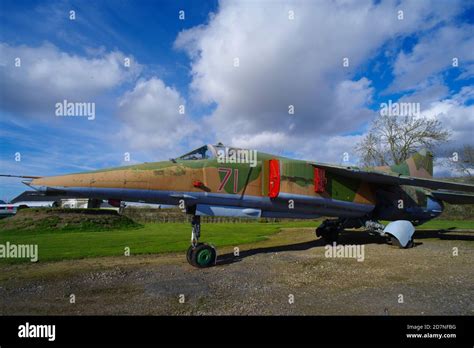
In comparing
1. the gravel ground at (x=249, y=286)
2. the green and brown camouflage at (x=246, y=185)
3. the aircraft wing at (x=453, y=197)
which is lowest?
the gravel ground at (x=249, y=286)

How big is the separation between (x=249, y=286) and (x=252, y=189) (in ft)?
13.8

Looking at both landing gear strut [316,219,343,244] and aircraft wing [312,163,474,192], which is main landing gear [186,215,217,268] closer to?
aircraft wing [312,163,474,192]

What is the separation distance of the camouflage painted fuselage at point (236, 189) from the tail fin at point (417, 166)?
97.4 inches

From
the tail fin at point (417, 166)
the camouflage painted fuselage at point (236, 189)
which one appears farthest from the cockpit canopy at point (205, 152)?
Answer: the tail fin at point (417, 166)

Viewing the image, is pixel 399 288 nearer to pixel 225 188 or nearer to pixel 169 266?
pixel 225 188

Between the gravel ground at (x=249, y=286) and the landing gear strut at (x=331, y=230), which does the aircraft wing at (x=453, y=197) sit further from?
the gravel ground at (x=249, y=286)

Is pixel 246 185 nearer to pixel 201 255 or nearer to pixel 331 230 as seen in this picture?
pixel 201 255

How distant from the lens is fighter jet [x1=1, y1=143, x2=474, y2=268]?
26.0 feet

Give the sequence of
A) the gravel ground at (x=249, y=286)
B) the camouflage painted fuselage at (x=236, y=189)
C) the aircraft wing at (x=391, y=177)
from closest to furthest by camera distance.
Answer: the gravel ground at (x=249, y=286) → the camouflage painted fuselage at (x=236, y=189) → the aircraft wing at (x=391, y=177)

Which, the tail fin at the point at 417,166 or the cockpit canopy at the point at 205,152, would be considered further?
the tail fin at the point at 417,166

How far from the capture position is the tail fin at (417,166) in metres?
16.2

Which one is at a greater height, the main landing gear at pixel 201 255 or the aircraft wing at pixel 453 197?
the aircraft wing at pixel 453 197
